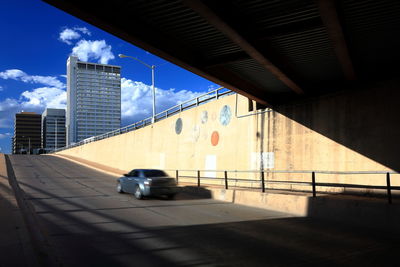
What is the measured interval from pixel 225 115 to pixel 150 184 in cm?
810

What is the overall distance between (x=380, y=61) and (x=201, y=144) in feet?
43.0

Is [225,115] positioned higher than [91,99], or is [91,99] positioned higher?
[91,99]

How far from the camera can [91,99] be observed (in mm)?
154000

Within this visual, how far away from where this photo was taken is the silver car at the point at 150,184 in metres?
14.9

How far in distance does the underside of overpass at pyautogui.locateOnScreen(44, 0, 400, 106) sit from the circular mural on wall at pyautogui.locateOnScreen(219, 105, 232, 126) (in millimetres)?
6873

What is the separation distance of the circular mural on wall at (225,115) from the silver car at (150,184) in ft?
22.0

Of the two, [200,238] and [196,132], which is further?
[196,132]

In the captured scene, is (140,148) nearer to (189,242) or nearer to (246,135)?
(246,135)

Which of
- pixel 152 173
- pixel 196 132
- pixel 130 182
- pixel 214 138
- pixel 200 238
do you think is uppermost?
pixel 196 132

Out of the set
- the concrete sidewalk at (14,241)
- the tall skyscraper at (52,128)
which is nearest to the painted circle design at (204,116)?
the concrete sidewalk at (14,241)

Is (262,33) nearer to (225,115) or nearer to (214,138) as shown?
(225,115)

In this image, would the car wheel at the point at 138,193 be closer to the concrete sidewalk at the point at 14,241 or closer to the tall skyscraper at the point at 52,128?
the concrete sidewalk at the point at 14,241

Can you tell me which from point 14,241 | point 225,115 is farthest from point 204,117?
point 14,241

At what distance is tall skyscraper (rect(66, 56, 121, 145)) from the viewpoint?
149750mm
